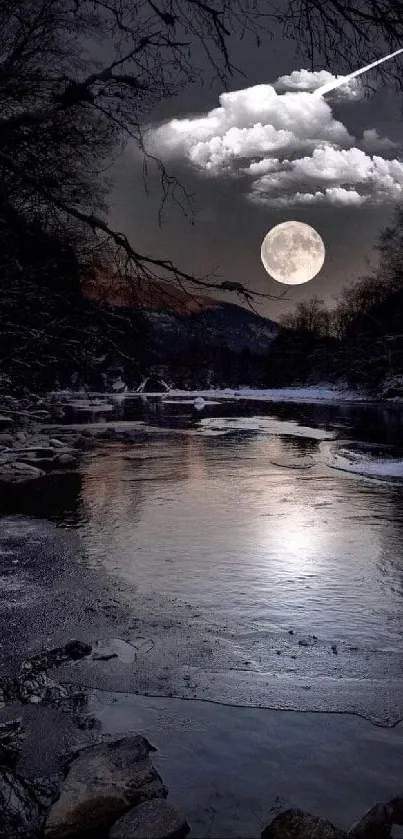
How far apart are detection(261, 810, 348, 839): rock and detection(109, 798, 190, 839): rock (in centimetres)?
45

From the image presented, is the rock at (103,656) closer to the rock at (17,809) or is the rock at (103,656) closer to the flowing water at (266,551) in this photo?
the flowing water at (266,551)

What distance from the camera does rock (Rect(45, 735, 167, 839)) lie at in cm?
334

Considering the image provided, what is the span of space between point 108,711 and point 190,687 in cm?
70

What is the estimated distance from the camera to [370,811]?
3.28m

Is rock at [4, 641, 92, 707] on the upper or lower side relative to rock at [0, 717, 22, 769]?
lower

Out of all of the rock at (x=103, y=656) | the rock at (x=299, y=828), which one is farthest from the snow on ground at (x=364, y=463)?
the rock at (x=299, y=828)

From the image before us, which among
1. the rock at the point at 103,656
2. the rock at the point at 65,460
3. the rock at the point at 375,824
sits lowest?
the rock at the point at 103,656

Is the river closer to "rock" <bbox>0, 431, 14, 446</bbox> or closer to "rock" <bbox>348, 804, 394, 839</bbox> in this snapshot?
"rock" <bbox>348, 804, 394, 839</bbox>

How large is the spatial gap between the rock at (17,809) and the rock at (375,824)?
1617 millimetres

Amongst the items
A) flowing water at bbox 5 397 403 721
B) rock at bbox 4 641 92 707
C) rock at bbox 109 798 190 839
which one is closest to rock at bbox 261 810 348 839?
rock at bbox 109 798 190 839

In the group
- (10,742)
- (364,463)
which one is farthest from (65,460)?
(10,742)

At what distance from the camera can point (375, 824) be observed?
3.20 metres

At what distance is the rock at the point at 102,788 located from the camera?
334cm

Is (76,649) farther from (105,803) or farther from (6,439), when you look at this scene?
(6,439)
